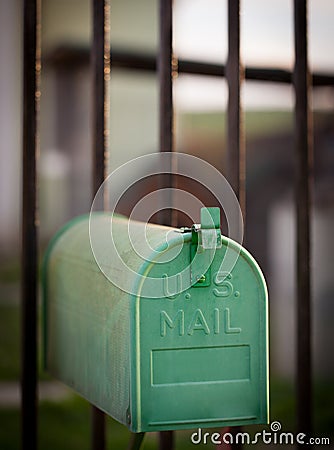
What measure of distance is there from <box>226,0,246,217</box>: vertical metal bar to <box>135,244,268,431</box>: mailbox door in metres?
0.46

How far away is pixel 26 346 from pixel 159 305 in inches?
25.2

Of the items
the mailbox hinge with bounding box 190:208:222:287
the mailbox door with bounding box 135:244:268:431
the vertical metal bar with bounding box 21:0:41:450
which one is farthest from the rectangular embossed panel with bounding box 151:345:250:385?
the vertical metal bar with bounding box 21:0:41:450

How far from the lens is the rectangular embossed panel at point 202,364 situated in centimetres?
141

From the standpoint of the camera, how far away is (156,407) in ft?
4.63

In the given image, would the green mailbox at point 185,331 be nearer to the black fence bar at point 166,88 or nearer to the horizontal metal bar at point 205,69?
the black fence bar at point 166,88

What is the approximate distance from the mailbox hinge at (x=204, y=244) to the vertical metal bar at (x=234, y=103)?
486mm


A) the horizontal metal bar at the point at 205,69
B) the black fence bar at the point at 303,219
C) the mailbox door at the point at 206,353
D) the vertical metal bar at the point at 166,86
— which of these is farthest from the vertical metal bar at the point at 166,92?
the horizontal metal bar at the point at 205,69

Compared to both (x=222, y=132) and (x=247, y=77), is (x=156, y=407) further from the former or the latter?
(x=222, y=132)

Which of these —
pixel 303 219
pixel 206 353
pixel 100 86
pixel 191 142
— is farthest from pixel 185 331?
pixel 191 142

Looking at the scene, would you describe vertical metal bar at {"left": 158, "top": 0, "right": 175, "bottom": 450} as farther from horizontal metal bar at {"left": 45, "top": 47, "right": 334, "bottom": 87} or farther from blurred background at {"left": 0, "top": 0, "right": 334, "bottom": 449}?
horizontal metal bar at {"left": 45, "top": 47, "right": 334, "bottom": 87}

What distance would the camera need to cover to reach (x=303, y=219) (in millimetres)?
1901

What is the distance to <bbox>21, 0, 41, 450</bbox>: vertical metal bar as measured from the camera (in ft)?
6.26

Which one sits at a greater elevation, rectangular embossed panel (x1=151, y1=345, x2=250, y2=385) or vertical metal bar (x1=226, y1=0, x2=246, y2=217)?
vertical metal bar (x1=226, y1=0, x2=246, y2=217)

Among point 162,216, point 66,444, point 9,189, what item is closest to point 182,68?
point 162,216
